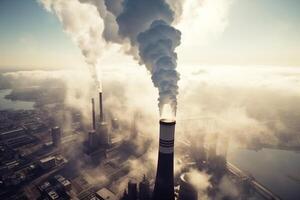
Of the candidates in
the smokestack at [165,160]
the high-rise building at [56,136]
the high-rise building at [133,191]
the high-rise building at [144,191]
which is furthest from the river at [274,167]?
the high-rise building at [56,136]

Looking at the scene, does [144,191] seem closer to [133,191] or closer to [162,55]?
[133,191]

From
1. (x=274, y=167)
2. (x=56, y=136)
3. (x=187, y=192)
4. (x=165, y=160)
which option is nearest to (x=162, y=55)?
(x=165, y=160)

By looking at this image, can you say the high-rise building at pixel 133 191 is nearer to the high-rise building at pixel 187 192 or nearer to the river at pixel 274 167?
the high-rise building at pixel 187 192

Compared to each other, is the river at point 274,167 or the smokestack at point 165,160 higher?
the smokestack at point 165,160

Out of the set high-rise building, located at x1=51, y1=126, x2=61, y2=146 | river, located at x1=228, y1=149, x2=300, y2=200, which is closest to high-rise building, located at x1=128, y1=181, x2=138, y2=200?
river, located at x1=228, y1=149, x2=300, y2=200

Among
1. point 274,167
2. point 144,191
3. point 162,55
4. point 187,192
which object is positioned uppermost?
point 162,55

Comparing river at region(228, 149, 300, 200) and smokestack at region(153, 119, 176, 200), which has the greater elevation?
smokestack at region(153, 119, 176, 200)

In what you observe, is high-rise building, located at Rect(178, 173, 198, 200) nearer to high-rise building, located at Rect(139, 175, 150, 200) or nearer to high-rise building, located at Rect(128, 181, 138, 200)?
high-rise building, located at Rect(139, 175, 150, 200)

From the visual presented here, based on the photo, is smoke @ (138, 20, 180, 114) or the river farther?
the river
